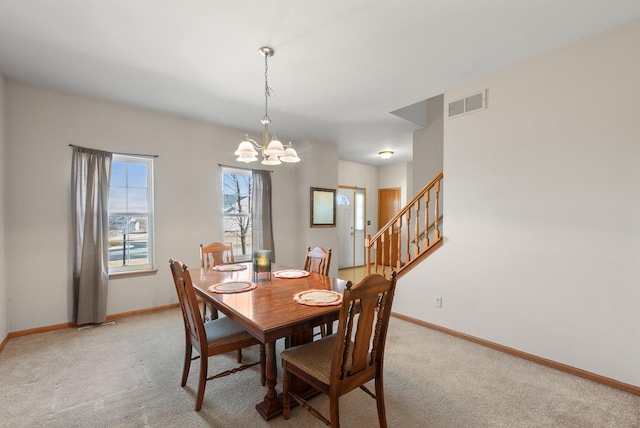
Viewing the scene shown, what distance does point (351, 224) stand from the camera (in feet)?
24.0

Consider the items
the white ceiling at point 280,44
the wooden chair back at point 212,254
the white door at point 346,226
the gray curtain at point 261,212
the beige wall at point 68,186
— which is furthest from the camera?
the white door at point 346,226

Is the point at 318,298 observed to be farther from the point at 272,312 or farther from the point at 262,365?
the point at 262,365

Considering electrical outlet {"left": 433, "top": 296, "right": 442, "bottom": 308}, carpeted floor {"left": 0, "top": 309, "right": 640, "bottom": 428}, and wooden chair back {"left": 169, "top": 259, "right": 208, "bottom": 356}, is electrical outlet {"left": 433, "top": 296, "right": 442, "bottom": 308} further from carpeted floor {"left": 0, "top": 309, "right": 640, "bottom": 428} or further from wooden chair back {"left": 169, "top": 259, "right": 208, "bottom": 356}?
wooden chair back {"left": 169, "top": 259, "right": 208, "bottom": 356}

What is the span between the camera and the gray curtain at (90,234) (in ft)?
10.8

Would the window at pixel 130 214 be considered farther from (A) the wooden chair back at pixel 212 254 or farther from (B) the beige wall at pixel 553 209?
(B) the beige wall at pixel 553 209

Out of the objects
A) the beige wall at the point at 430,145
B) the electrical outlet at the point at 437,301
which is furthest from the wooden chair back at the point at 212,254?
the beige wall at the point at 430,145

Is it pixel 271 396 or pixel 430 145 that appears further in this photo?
pixel 430 145

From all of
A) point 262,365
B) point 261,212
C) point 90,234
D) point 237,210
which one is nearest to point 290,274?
point 262,365

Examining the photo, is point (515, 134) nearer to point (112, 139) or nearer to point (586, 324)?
point (586, 324)

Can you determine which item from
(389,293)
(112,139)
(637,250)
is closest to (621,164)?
(637,250)

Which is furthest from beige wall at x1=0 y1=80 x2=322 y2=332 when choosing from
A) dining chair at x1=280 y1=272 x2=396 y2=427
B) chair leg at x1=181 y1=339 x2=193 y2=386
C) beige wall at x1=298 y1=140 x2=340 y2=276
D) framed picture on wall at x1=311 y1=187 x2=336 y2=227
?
dining chair at x1=280 y1=272 x2=396 y2=427

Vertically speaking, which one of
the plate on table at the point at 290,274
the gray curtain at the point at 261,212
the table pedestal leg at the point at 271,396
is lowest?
the table pedestal leg at the point at 271,396

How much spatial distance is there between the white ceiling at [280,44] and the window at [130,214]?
0.86 meters

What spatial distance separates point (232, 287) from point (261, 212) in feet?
8.62
